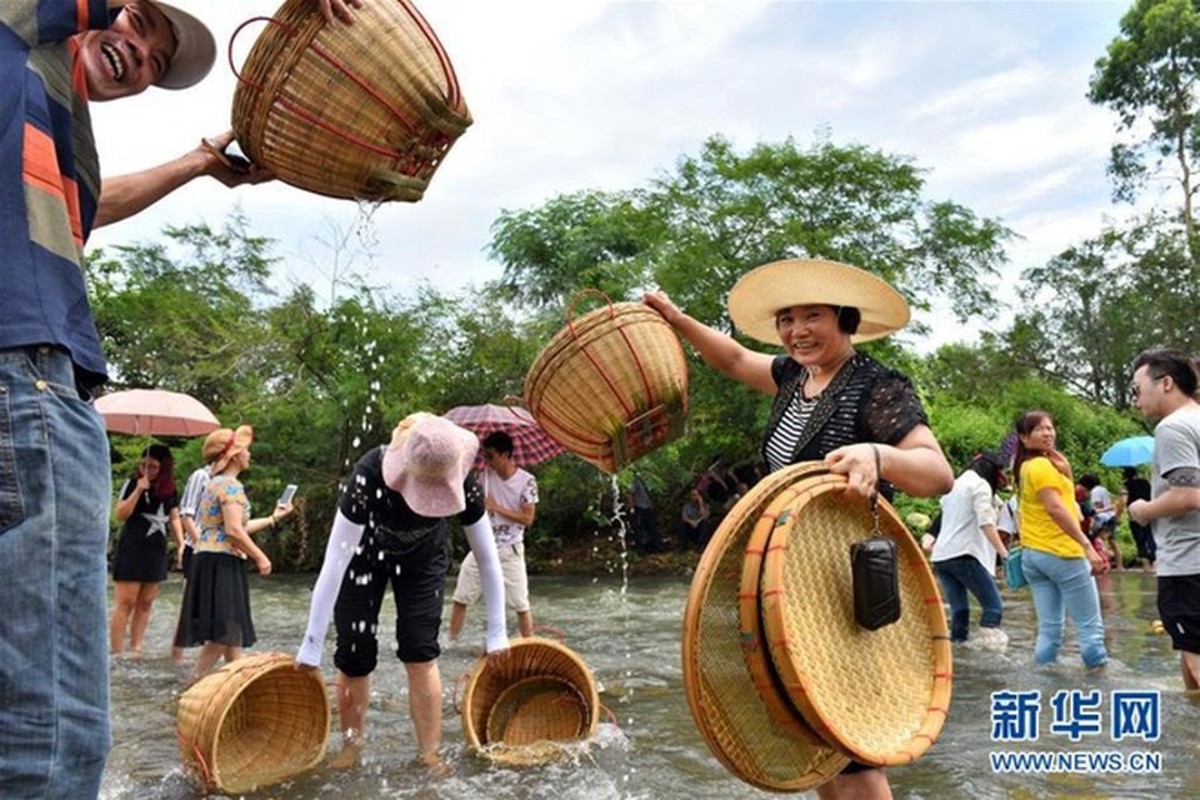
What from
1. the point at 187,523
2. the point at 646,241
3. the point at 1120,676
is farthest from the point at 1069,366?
the point at 187,523

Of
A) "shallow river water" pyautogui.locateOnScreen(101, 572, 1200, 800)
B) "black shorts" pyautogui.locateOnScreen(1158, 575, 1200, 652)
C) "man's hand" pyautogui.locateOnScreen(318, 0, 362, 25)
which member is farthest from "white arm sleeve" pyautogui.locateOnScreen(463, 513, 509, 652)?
"black shorts" pyautogui.locateOnScreen(1158, 575, 1200, 652)

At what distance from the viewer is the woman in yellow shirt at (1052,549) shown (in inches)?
260

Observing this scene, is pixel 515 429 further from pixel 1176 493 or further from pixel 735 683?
pixel 735 683

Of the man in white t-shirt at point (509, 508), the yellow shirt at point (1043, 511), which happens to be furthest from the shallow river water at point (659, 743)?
the yellow shirt at point (1043, 511)

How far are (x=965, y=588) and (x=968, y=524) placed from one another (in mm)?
576

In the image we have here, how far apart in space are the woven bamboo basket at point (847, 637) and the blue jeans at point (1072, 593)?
13.5ft

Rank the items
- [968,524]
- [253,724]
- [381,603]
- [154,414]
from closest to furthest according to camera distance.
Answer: [381,603]
[253,724]
[968,524]
[154,414]

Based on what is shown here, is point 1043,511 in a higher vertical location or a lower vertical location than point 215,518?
higher

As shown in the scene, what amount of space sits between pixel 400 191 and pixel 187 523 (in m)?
5.59

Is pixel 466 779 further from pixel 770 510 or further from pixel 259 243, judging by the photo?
pixel 259 243

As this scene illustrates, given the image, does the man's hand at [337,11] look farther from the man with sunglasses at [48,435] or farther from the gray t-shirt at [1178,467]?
the gray t-shirt at [1178,467]

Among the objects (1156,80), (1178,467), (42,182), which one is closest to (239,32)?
(42,182)

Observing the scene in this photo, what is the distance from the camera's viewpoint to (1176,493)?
531cm

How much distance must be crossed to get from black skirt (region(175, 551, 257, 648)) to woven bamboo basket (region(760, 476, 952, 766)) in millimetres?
5237
